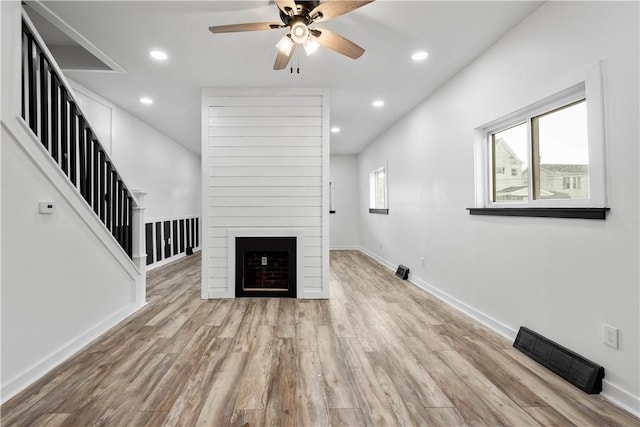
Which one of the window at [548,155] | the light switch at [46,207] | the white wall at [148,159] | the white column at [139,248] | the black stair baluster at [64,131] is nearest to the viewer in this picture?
the window at [548,155]

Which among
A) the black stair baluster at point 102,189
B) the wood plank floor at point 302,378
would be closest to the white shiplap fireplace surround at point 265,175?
the wood plank floor at point 302,378

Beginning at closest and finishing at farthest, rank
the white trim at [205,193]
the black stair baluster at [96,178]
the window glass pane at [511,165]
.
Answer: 1. the window glass pane at [511,165]
2. the black stair baluster at [96,178]
3. the white trim at [205,193]

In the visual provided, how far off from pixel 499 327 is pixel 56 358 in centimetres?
339

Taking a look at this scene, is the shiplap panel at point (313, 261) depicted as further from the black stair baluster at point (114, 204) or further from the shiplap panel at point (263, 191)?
the black stair baluster at point (114, 204)

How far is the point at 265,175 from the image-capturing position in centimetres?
364

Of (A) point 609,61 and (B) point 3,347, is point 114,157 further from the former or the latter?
(A) point 609,61

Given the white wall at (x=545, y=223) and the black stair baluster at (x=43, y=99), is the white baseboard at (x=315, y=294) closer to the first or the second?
the white wall at (x=545, y=223)

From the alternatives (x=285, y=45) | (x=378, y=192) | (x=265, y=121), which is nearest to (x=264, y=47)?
(x=285, y=45)

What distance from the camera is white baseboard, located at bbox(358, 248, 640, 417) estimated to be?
1569 millimetres

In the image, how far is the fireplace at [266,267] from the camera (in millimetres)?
3621

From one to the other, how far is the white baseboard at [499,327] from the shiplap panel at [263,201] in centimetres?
181

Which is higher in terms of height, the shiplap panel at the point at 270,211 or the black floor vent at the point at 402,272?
the shiplap panel at the point at 270,211

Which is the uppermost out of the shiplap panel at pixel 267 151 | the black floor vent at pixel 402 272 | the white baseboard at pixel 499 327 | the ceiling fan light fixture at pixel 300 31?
the ceiling fan light fixture at pixel 300 31

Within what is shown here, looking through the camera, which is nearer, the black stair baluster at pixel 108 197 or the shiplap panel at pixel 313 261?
the black stair baluster at pixel 108 197
